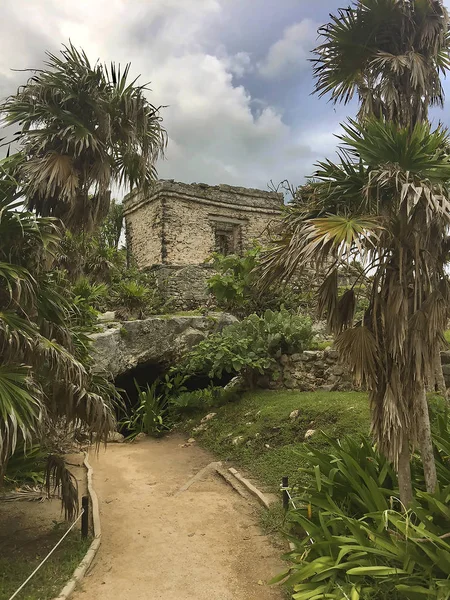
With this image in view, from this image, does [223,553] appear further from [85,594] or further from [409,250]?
[409,250]

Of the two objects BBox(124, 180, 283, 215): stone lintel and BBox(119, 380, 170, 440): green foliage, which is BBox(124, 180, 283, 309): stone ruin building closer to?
BBox(124, 180, 283, 215): stone lintel

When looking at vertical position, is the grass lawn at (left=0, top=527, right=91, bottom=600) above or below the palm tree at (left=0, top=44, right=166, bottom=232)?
below

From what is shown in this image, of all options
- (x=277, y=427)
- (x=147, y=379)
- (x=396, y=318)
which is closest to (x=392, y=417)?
(x=396, y=318)

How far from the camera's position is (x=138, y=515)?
19.0 ft

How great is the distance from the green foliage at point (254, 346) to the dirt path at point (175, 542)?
2.29 m

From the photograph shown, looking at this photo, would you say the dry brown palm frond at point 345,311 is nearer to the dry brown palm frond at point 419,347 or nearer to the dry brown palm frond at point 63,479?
the dry brown palm frond at point 419,347

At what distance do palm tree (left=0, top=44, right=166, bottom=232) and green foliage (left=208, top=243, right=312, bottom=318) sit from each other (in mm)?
6021

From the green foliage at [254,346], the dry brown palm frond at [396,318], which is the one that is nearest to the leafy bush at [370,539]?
the dry brown palm frond at [396,318]

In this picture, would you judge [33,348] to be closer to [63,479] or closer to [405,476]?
[63,479]

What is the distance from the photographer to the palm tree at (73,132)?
4.79m

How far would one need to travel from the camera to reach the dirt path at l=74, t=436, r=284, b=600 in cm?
408

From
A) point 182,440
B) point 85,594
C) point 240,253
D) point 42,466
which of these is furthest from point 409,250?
point 240,253

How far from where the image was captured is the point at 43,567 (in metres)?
4.28

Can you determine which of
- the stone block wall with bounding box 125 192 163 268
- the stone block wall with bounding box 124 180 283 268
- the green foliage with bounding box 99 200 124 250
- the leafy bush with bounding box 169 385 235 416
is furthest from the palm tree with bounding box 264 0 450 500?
the green foliage with bounding box 99 200 124 250
